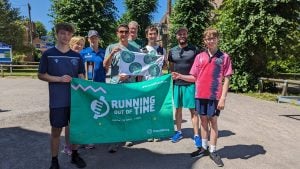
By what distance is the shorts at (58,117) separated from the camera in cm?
496

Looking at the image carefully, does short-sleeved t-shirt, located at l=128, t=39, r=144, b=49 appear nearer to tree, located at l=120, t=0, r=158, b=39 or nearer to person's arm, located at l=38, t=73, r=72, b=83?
person's arm, located at l=38, t=73, r=72, b=83

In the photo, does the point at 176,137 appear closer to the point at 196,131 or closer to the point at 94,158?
the point at 196,131

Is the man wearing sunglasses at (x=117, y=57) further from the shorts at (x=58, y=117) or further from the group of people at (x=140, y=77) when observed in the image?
the shorts at (x=58, y=117)

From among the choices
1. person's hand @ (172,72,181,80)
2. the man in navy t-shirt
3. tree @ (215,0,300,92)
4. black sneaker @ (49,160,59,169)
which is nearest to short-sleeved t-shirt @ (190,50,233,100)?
person's hand @ (172,72,181,80)

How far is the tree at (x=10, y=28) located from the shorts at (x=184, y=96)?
1427 inches

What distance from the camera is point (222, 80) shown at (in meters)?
5.76

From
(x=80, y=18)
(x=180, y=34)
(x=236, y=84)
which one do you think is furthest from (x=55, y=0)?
(x=180, y=34)

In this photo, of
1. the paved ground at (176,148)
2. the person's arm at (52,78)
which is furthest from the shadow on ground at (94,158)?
the person's arm at (52,78)

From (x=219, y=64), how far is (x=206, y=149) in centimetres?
143

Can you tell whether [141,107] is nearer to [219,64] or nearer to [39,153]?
[219,64]

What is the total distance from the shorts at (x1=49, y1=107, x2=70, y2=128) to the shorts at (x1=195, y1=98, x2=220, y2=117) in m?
2.08

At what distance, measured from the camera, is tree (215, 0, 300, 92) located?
51.2 feet

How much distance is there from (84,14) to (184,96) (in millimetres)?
22466

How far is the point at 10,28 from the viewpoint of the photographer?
39.2 m
